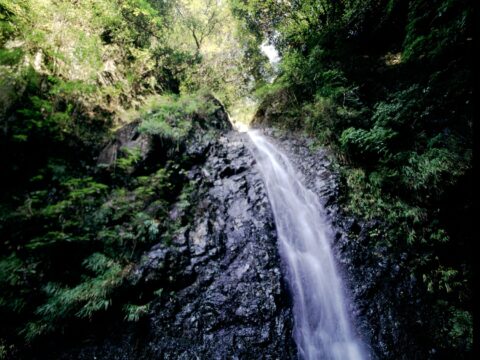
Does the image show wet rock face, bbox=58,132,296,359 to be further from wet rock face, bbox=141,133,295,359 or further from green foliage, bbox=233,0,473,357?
green foliage, bbox=233,0,473,357

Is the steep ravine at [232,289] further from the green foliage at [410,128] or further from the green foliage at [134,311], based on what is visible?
the green foliage at [410,128]

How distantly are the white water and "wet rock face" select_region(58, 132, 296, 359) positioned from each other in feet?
1.07

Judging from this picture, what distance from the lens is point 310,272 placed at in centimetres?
494

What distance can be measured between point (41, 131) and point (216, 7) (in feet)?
32.0

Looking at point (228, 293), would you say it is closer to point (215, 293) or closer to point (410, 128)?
point (215, 293)

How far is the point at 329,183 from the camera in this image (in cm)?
631

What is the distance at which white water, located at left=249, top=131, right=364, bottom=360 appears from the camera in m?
4.13

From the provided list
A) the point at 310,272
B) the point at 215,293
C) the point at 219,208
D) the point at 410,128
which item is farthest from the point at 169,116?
the point at 410,128

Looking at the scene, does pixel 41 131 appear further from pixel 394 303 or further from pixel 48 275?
pixel 394 303

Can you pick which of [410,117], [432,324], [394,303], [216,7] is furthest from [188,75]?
[432,324]

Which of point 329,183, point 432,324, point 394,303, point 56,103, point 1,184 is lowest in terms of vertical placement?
point 432,324

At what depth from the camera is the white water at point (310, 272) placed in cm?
413

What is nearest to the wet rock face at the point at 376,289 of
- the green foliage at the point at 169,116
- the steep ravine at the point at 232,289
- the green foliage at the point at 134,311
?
the steep ravine at the point at 232,289

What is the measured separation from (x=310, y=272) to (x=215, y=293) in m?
2.01
